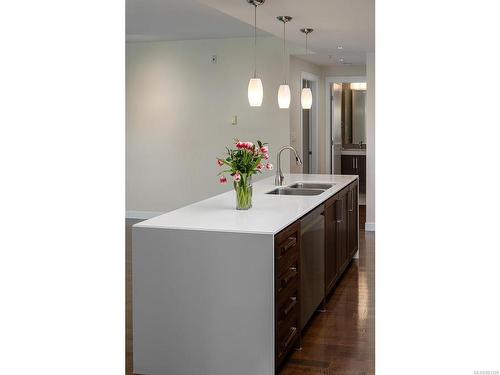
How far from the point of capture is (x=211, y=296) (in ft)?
11.0

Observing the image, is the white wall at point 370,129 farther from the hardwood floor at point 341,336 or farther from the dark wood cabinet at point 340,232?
the hardwood floor at point 341,336

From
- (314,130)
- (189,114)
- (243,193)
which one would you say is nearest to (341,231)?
(243,193)

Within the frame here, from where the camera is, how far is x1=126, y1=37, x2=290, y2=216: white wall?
8391 millimetres

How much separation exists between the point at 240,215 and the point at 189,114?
16.4ft

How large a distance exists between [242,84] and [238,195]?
4.54m

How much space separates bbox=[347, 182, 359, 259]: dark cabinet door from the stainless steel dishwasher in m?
1.32

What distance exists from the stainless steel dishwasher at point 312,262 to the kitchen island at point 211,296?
0.38 meters

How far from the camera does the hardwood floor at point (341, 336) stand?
11.7 ft

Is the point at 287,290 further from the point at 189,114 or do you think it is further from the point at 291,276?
the point at 189,114

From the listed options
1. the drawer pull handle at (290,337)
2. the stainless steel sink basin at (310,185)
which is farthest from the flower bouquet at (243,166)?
the stainless steel sink basin at (310,185)

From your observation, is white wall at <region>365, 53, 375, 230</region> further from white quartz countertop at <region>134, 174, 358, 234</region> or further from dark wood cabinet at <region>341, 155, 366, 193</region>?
dark wood cabinet at <region>341, 155, 366, 193</region>
